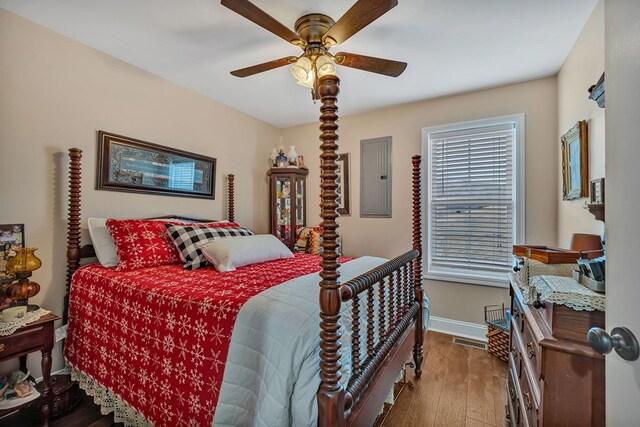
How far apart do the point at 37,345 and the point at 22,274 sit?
0.42 metres

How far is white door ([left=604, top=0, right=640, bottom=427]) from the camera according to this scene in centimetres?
56

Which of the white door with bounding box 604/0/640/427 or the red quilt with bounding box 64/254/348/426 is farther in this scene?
the red quilt with bounding box 64/254/348/426

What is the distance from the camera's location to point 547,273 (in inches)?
52.2

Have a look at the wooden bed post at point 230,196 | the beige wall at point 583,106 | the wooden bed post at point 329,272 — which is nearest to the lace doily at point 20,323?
the wooden bed post at point 329,272

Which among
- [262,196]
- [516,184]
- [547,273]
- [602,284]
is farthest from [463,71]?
[262,196]

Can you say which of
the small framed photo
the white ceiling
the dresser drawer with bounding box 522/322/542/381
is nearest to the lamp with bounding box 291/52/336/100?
the white ceiling

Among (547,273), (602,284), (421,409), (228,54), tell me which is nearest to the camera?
(602,284)

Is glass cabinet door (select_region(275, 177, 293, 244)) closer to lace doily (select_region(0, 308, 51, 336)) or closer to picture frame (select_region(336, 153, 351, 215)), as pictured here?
picture frame (select_region(336, 153, 351, 215))

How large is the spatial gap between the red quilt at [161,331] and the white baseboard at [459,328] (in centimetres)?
188

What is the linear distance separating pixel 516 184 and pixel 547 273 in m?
1.72

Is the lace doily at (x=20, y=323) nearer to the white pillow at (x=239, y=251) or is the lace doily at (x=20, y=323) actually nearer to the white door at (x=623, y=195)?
the white pillow at (x=239, y=251)

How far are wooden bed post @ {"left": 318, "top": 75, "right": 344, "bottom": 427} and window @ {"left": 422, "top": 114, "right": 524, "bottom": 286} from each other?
2.39m

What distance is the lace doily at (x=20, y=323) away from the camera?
1491 millimetres

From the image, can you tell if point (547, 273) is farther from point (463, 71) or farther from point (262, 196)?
point (262, 196)
